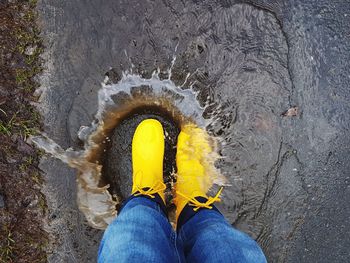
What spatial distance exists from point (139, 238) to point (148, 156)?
62 cm

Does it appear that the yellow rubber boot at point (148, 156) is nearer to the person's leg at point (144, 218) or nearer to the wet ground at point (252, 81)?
the person's leg at point (144, 218)

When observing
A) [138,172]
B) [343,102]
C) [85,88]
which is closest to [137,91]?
[85,88]

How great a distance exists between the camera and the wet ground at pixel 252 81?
1913mm

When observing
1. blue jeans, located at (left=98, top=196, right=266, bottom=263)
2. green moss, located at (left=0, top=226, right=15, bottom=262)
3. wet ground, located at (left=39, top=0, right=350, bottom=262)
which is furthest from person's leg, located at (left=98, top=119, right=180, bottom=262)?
green moss, located at (left=0, top=226, right=15, bottom=262)

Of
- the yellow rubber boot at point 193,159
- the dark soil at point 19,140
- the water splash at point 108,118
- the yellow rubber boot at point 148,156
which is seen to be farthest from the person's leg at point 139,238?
the dark soil at point 19,140

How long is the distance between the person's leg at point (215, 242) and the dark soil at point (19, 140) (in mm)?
905

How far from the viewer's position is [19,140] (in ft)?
6.57

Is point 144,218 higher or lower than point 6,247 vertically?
higher

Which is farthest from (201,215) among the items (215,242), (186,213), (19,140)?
(19,140)

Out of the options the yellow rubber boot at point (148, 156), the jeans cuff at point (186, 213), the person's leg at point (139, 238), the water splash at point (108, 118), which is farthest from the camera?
the water splash at point (108, 118)

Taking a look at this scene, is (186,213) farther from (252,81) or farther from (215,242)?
(252,81)

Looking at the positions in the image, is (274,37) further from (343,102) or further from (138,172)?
(138,172)

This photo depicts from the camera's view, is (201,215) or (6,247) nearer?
(201,215)

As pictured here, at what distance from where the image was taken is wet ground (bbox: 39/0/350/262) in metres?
1.91
